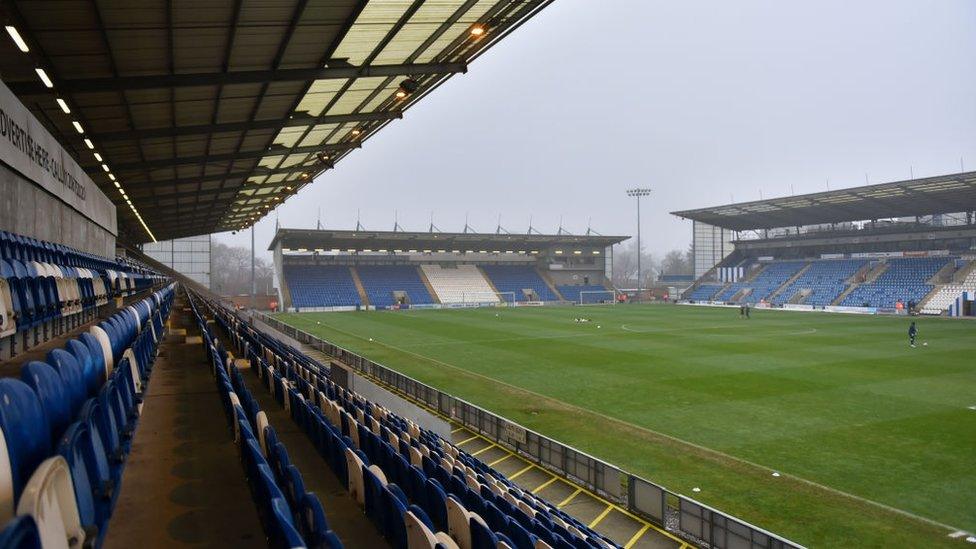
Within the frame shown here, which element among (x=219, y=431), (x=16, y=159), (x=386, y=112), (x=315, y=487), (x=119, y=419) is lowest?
(x=315, y=487)

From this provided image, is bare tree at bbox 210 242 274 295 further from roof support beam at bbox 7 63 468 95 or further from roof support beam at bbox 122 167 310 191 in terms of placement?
roof support beam at bbox 7 63 468 95

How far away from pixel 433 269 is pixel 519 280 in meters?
10.6

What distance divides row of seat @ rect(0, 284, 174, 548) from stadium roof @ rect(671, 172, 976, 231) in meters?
49.9

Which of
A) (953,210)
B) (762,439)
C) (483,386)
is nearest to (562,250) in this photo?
(953,210)

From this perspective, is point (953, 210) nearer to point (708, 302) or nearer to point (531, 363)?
point (708, 302)

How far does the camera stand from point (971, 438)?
1412 centimetres

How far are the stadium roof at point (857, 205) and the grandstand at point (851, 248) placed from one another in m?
0.08

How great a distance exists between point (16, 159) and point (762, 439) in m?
15.7

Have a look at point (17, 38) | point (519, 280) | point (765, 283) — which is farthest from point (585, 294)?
point (17, 38)

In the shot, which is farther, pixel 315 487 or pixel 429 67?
pixel 429 67

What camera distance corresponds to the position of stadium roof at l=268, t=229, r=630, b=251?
63031 millimetres

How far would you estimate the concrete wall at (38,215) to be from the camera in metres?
9.72

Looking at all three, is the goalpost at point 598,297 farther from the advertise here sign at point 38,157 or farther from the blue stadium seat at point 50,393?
the blue stadium seat at point 50,393

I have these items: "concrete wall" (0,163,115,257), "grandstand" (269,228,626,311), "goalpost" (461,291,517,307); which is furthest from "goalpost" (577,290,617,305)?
"concrete wall" (0,163,115,257)
